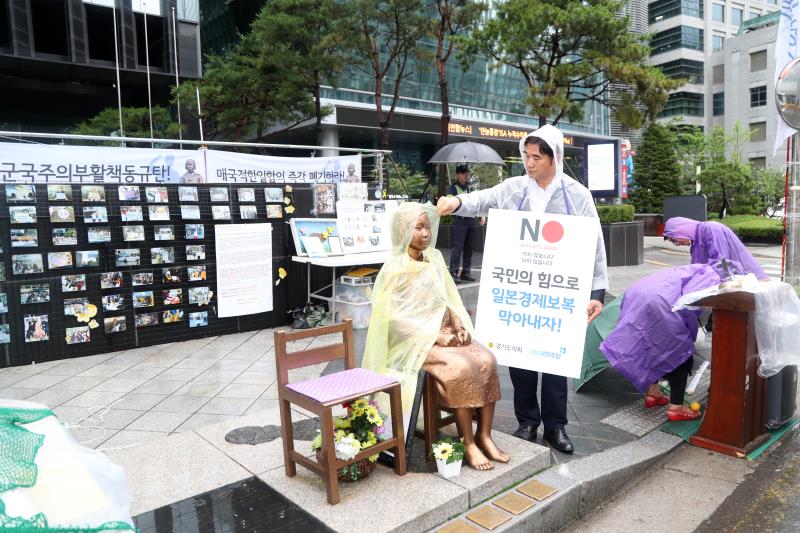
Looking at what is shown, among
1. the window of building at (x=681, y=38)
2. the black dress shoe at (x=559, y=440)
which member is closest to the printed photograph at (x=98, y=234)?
the black dress shoe at (x=559, y=440)

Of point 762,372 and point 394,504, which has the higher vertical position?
point 762,372

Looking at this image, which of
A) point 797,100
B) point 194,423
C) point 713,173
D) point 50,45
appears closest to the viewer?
point 194,423

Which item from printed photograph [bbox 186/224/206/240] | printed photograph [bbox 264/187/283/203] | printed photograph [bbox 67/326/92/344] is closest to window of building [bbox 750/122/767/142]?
printed photograph [bbox 264/187/283/203]

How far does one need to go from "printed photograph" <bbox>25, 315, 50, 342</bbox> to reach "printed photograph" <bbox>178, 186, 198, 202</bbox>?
1.99 metres

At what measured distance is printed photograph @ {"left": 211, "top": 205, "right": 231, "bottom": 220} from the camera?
7297mm

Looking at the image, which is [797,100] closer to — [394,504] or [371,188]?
[394,504]

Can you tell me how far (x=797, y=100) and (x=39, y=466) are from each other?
6208 millimetres

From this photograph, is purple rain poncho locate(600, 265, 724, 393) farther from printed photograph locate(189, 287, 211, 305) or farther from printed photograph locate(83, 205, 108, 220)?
printed photograph locate(83, 205, 108, 220)

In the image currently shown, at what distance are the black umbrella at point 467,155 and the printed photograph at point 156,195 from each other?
5750 millimetres

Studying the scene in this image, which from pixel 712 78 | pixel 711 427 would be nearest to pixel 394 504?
pixel 711 427

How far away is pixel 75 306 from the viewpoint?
640cm

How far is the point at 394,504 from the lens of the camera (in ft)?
9.68

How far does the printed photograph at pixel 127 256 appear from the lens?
666cm

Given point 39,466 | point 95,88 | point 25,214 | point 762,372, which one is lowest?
point 762,372
